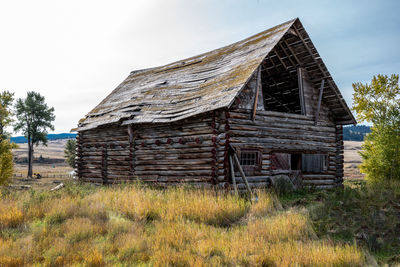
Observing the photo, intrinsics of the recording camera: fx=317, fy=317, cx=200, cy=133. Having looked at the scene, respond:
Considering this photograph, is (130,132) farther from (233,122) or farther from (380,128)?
(380,128)

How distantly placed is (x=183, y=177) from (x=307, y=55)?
787 centimetres

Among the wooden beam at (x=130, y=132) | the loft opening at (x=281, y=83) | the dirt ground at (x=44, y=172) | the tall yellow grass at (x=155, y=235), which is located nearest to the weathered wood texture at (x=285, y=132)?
the loft opening at (x=281, y=83)

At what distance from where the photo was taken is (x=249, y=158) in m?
12.9

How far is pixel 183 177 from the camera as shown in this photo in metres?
13.2

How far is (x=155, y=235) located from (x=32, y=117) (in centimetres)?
4014

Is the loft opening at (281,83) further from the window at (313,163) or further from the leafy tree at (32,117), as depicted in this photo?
the leafy tree at (32,117)

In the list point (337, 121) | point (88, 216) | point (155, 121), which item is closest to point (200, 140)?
point (155, 121)

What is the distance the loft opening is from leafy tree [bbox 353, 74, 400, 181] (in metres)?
6.26

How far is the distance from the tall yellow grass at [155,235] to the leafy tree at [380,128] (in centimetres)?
1313

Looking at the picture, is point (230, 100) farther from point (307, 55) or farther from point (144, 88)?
point (144, 88)

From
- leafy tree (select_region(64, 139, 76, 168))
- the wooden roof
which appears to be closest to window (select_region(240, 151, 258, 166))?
the wooden roof

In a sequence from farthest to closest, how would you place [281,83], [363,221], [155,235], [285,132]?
[281,83] → [285,132] → [363,221] → [155,235]

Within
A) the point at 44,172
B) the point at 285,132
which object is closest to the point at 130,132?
the point at 285,132

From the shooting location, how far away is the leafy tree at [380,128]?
18844 mm
